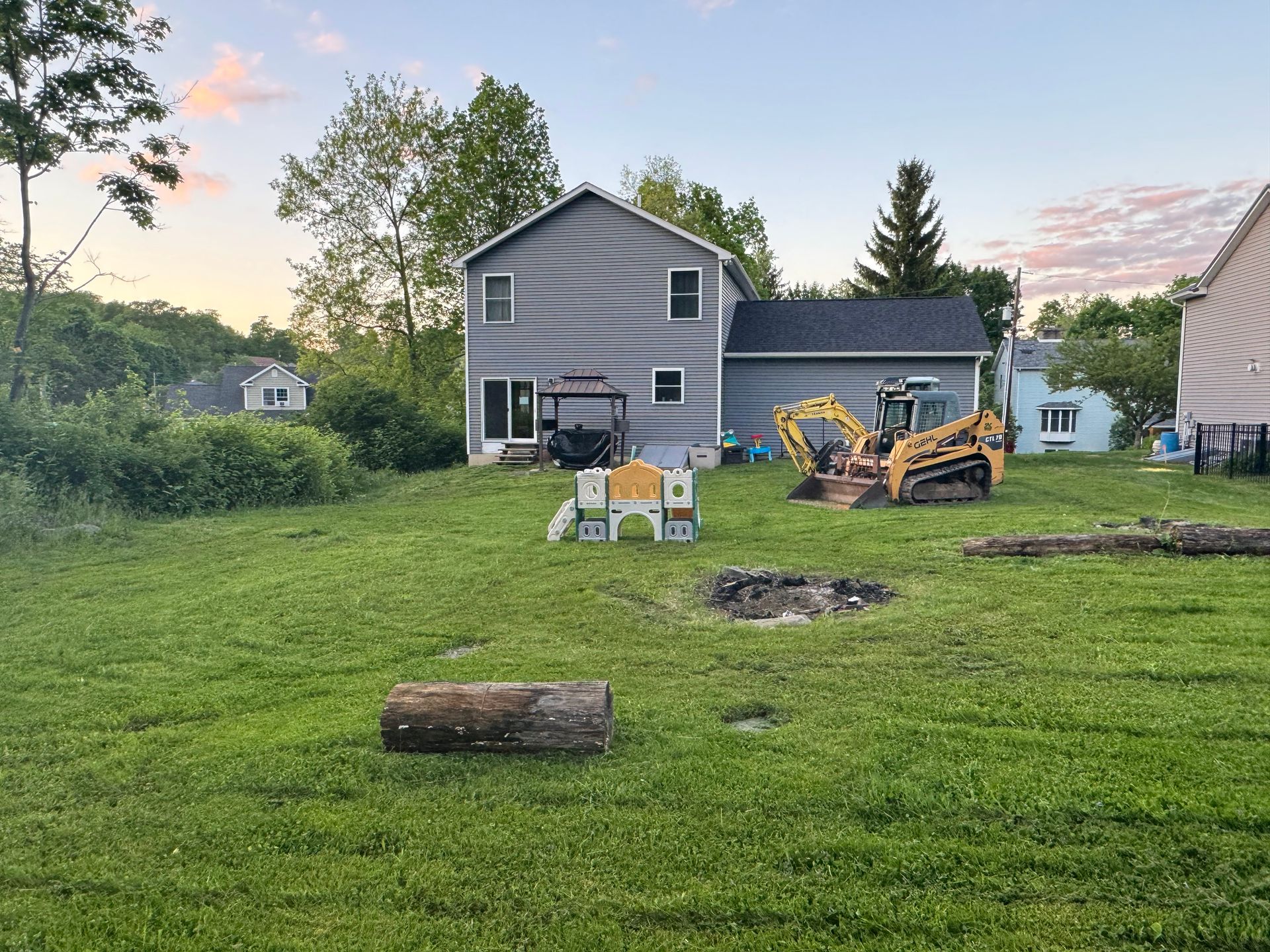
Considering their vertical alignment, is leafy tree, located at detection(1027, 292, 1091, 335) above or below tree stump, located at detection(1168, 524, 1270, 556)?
above

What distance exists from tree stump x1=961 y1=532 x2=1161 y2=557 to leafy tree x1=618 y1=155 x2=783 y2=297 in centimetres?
3102

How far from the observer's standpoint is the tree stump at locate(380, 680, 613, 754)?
414 cm

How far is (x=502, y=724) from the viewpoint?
13.6ft

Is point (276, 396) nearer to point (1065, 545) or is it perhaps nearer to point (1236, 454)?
point (1236, 454)

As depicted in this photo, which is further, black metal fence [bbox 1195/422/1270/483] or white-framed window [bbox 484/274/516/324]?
white-framed window [bbox 484/274/516/324]

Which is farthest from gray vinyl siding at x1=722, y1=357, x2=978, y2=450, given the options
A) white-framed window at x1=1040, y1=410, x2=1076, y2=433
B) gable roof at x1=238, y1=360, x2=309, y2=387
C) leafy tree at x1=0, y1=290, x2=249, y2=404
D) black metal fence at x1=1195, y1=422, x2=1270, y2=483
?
gable roof at x1=238, y1=360, x2=309, y2=387

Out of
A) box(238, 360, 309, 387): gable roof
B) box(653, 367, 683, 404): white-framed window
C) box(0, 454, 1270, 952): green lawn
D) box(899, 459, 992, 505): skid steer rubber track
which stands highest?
box(238, 360, 309, 387): gable roof

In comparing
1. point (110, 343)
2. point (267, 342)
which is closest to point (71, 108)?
point (110, 343)

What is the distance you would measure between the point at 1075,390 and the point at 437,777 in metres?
43.0

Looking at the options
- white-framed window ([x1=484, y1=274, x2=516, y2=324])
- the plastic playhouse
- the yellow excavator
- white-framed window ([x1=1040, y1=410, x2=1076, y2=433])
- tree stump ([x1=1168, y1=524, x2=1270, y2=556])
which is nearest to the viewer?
tree stump ([x1=1168, y1=524, x2=1270, y2=556])

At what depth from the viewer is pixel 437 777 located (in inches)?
156

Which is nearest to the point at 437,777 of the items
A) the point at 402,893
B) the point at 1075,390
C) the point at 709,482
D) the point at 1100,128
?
the point at 402,893

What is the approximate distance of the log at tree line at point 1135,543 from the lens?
8555 mm

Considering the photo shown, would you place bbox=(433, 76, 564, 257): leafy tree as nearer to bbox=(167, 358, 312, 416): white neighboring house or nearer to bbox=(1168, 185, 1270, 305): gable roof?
bbox=(1168, 185, 1270, 305): gable roof
